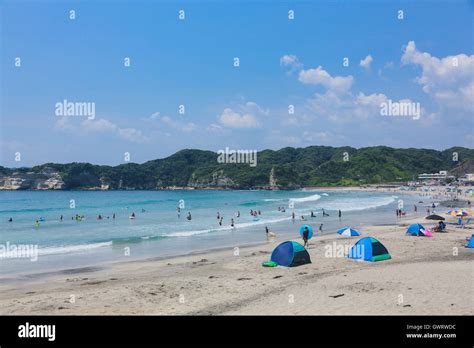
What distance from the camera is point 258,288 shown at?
15.2 metres

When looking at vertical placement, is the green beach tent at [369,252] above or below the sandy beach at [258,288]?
above

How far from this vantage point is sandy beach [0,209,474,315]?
12188 millimetres

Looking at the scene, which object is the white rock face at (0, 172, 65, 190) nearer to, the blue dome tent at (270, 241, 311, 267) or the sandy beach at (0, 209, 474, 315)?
the sandy beach at (0, 209, 474, 315)

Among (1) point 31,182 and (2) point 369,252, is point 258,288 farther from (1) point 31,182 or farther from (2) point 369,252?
(1) point 31,182

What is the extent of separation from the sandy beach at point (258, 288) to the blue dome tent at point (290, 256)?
0.37m

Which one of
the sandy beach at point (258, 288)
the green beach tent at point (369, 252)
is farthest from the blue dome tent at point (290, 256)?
the green beach tent at point (369, 252)

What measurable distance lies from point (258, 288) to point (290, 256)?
166 inches

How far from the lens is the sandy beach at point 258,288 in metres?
12.2

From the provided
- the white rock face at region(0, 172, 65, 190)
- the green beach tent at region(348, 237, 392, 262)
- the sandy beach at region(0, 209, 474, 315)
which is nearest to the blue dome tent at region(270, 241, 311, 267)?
the sandy beach at region(0, 209, 474, 315)

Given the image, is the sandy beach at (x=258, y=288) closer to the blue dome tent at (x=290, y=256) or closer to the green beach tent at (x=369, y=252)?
the blue dome tent at (x=290, y=256)

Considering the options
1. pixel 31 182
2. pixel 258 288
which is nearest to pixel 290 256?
pixel 258 288

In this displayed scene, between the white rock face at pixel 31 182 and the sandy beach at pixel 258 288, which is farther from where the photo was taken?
the white rock face at pixel 31 182
